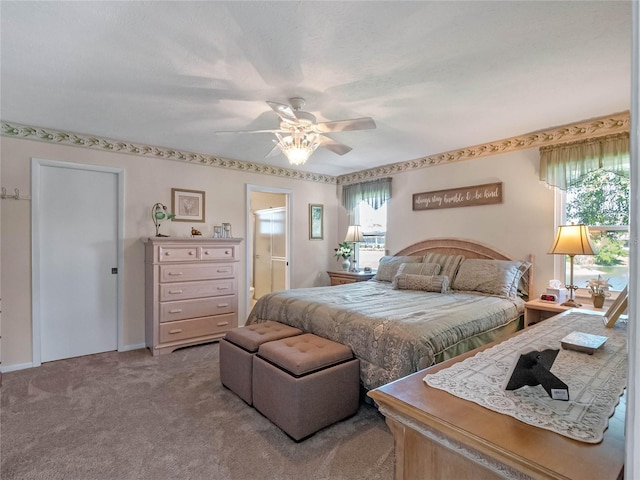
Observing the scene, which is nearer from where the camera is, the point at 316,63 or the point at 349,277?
the point at 316,63

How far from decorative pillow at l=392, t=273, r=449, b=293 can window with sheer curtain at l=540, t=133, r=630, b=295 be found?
4.22 ft

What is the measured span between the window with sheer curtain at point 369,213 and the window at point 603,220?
7.67 feet

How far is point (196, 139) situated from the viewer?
3.77 meters

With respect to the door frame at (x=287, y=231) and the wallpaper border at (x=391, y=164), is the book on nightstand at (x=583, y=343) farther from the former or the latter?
the door frame at (x=287, y=231)

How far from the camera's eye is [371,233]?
537cm

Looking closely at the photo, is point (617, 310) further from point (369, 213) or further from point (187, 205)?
point (187, 205)

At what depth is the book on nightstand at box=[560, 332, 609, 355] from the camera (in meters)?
1.45

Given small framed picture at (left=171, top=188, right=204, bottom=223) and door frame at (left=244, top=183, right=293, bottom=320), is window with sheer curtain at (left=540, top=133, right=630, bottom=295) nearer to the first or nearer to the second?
door frame at (left=244, top=183, right=293, bottom=320)

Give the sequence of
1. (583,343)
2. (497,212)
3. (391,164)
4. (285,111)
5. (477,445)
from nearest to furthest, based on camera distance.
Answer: (477,445), (583,343), (285,111), (497,212), (391,164)

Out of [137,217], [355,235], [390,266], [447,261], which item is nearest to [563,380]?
[447,261]

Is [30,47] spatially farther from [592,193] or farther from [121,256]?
[592,193]

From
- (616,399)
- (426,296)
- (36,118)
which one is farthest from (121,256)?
Answer: (616,399)

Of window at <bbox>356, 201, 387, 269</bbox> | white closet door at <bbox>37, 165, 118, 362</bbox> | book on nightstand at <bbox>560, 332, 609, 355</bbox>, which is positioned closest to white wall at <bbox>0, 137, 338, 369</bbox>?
white closet door at <bbox>37, 165, 118, 362</bbox>

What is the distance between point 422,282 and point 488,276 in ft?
2.18
